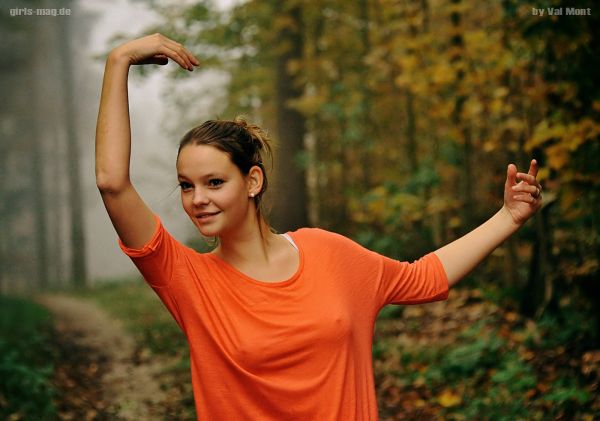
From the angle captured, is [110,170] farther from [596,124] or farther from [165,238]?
[596,124]

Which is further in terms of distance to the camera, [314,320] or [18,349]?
[18,349]

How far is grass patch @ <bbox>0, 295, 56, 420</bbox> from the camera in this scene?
5.85 metres

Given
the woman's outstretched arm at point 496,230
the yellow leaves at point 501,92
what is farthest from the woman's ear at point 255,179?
the yellow leaves at point 501,92

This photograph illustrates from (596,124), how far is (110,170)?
13.3 ft

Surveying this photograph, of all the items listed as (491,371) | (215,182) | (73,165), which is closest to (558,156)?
(491,371)

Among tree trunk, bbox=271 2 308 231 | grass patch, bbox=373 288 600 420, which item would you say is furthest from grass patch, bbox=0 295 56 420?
tree trunk, bbox=271 2 308 231

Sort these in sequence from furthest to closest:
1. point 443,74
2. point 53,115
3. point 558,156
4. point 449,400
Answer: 1. point 53,115
2. point 443,74
3. point 449,400
4. point 558,156

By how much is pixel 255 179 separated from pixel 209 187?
0.23 metres

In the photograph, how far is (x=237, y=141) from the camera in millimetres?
2412

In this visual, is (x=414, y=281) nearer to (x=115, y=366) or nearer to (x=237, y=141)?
(x=237, y=141)

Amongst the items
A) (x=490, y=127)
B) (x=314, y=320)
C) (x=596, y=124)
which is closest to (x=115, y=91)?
(x=314, y=320)

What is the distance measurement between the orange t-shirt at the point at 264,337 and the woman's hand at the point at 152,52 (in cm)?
56

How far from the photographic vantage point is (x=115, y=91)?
2.18m

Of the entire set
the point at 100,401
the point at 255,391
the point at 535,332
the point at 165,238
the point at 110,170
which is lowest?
the point at 100,401
